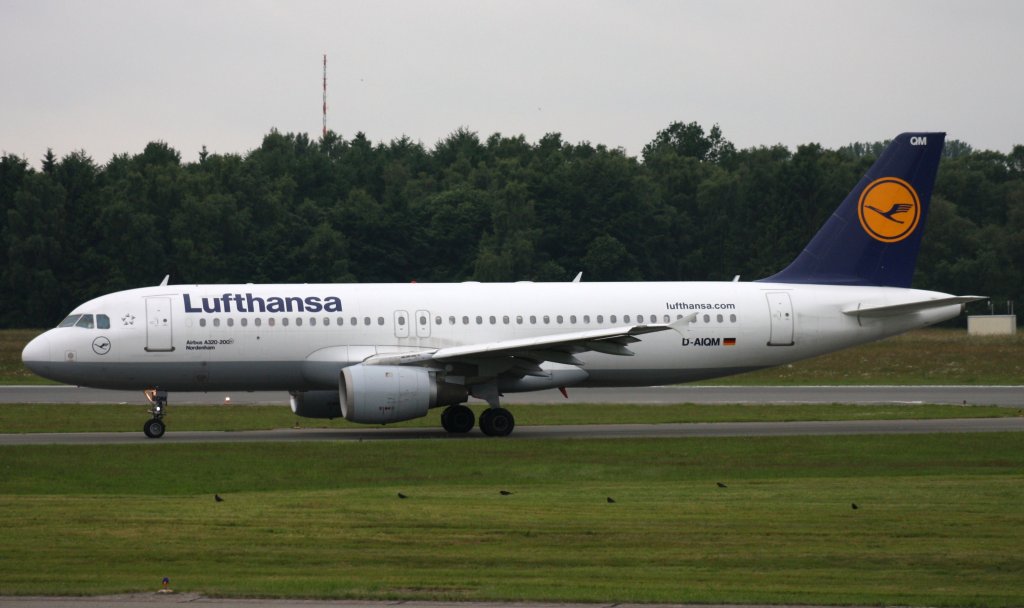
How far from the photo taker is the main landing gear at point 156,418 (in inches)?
1205

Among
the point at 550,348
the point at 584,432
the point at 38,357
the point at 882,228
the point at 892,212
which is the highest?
the point at 892,212

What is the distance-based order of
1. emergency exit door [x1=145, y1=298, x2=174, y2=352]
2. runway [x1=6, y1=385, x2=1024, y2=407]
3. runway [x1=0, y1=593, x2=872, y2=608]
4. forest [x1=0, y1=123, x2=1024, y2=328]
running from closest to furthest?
1. runway [x1=0, y1=593, x2=872, y2=608]
2. emergency exit door [x1=145, y1=298, x2=174, y2=352]
3. runway [x1=6, y1=385, x2=1024, y2=407]
4. forest [x1=0, y1=123, x2=1024, y2=328]

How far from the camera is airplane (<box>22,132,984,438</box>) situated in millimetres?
30031

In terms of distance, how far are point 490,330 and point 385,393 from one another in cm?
406

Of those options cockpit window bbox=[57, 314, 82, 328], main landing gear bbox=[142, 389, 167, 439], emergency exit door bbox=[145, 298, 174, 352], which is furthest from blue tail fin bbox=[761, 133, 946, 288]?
cockpit window bbox=[57, 314, 82, 328]

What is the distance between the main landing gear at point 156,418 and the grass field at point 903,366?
21.2 meters

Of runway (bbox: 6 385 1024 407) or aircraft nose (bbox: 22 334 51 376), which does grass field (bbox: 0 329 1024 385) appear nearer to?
runway (bbox: 6 385 1024 407)

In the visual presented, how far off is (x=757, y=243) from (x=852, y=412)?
56.5 m

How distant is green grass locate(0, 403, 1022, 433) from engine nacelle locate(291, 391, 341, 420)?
2.09 metres

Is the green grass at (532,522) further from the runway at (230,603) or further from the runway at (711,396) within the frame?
the runway at (711,396)

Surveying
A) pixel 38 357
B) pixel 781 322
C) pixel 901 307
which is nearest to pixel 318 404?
pixel 38 357

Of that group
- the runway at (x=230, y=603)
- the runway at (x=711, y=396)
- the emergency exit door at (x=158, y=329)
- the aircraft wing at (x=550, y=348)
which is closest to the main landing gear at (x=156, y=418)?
the emergency exit door at (x=158, y=329)

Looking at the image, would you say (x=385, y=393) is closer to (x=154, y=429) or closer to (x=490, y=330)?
(x=490, y=330)

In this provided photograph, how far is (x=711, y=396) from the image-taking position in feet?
137
